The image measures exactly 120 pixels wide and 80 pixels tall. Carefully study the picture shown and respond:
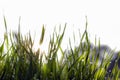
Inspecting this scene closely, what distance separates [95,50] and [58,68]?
429 millimetres

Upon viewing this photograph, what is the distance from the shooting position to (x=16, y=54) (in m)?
2.00

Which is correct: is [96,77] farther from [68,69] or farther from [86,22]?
[86,22]

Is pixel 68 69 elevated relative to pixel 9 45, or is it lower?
lower

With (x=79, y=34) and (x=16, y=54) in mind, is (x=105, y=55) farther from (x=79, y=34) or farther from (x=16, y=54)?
(x=16, y=54)

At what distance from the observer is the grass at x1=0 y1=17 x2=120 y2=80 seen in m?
1.95

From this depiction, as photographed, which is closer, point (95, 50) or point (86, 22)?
point (86, 22)

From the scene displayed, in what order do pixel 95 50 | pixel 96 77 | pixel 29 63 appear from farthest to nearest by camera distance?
pixel 95 50 < pixel 96 77 < pixel 29 63

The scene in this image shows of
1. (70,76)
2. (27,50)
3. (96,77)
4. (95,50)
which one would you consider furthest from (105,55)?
(27,50)

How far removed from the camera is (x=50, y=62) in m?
1.93

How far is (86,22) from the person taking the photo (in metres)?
2.10

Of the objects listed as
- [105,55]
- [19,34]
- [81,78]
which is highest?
[19,34]

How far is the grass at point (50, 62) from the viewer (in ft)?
6.40

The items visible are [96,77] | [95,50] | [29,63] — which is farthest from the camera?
[95,50]

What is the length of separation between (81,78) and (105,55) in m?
0.33
